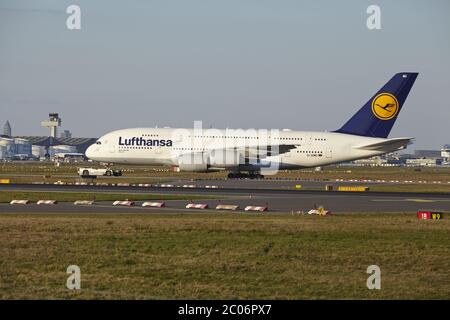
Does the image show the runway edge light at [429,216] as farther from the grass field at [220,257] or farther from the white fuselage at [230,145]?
the white fuselage at [230,145]

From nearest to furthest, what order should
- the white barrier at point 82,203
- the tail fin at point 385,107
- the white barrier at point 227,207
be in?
1. the white barrier at point 227,207
2. the white barrier at point 82,203
3. the tail fin at point 385,107

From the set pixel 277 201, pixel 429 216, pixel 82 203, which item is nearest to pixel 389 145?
pixel 277 201

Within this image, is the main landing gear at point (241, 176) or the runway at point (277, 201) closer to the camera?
the runway at point (277, 201)

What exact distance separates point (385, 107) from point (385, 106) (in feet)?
0.39

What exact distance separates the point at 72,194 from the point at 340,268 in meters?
35.2

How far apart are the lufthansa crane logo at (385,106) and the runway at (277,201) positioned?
2944cm

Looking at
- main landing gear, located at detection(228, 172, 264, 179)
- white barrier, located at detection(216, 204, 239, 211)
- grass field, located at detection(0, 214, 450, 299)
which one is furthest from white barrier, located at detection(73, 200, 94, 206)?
main landing gear, located at detection(228, 172, 264, 179)

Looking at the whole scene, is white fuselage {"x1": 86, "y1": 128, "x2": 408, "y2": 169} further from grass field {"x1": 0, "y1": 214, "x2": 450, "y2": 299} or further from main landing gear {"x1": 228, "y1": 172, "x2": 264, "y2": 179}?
grass field {"x1": 0, "y1": 214, "x2": 450, "y2": 299}

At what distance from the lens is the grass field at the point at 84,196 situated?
51969mm

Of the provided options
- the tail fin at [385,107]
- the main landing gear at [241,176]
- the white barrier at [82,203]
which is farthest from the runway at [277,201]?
the tail fin at [385,107]

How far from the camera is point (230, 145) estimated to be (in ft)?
293

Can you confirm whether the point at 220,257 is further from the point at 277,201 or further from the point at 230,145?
the point at 230,145

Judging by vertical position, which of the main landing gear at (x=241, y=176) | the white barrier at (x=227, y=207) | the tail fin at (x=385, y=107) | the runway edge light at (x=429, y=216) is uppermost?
the tail fin at (x=385, y=107)
